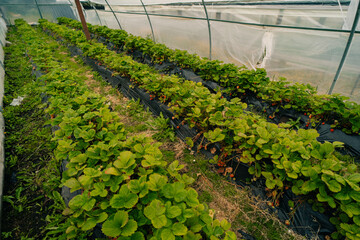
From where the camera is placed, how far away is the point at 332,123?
2.94 m

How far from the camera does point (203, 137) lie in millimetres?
2646

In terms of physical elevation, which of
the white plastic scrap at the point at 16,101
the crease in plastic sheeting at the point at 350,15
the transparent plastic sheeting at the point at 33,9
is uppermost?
the transparent plastic sheeting at the point at 33,9

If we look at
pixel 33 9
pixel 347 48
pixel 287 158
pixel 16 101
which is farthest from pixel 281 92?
pixel 33 9

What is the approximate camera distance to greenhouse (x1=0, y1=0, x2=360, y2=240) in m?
1.46

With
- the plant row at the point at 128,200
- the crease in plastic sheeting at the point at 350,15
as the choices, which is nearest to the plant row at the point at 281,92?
the crease in plastic sheeting at the point at 350,15

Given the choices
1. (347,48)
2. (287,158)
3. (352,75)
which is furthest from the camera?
(352,75)

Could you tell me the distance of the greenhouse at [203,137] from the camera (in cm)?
146

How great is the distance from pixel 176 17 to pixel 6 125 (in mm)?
5469

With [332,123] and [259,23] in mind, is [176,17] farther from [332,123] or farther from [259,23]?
[332,123]

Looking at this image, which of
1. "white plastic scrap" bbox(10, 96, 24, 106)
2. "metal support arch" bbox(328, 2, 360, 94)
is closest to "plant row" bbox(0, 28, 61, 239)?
"white plastic scrap" bbox(10, 96, 24, 106)

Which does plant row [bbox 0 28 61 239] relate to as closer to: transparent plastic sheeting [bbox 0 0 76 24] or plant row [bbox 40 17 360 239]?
plant row [bbox 40 17 360 239]

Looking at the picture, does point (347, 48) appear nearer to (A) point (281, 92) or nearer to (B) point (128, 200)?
(A) point (281, 92)

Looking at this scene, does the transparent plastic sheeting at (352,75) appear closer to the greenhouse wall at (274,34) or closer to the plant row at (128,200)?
the greenhouse wall at (274,34)

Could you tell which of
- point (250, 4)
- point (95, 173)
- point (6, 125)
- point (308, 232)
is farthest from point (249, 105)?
point (6, 125)
